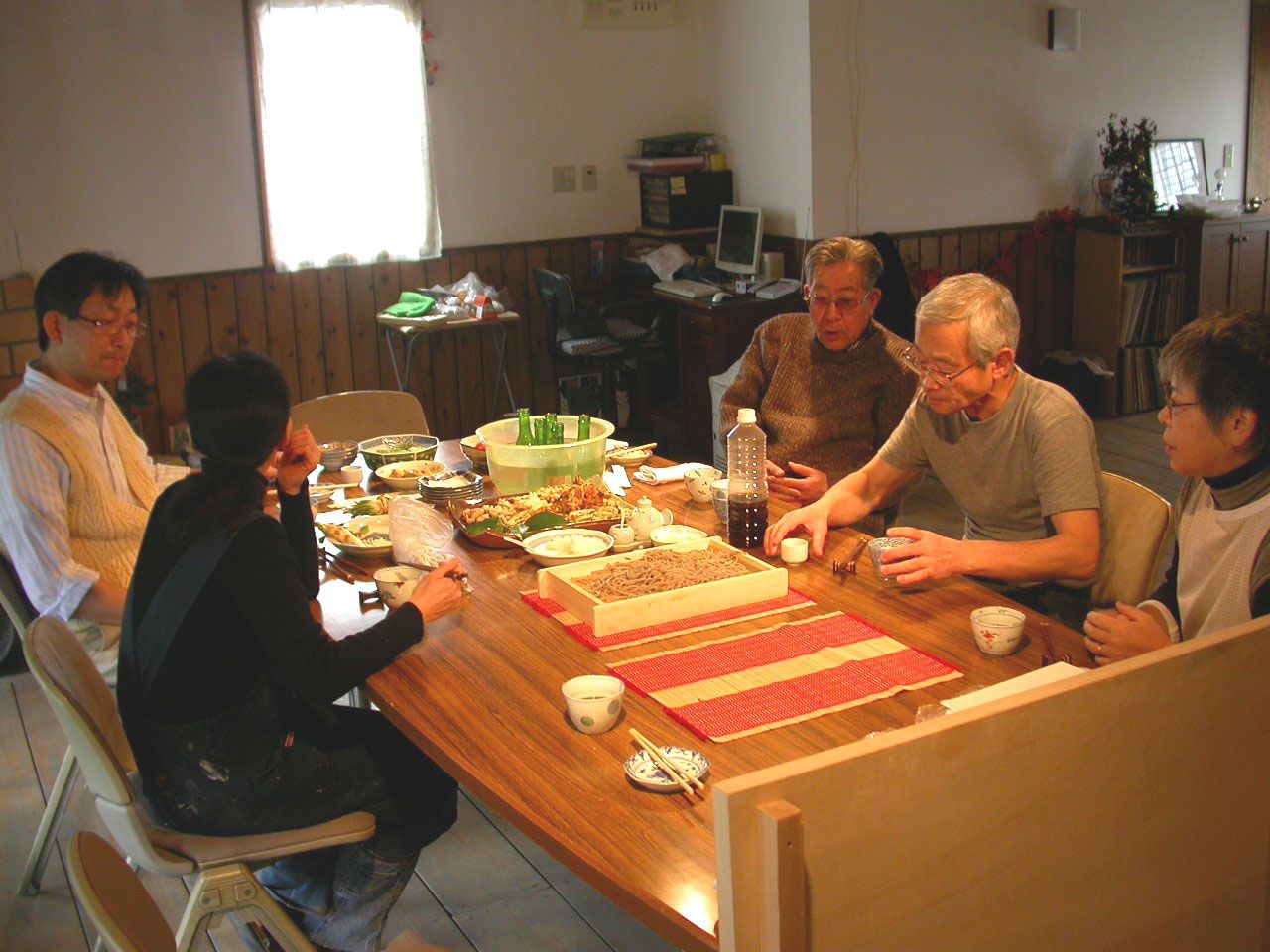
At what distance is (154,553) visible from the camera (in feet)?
6.21

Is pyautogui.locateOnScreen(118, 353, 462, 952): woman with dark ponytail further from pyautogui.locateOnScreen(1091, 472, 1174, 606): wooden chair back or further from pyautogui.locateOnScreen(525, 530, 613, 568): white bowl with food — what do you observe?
pyautogui.locateOnScreen(1091, 472, 1174, 606): wooden chair back

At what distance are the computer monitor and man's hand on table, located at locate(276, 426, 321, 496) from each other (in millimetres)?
3684

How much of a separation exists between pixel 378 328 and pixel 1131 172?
3818 millimetres

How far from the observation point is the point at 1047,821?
1.33 metres

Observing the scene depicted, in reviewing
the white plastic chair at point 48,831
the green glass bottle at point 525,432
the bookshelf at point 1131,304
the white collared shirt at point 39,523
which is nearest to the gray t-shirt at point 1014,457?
the green glass bottle at point 525,432

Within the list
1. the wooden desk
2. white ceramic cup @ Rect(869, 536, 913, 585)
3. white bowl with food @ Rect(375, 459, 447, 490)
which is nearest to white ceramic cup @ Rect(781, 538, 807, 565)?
white ceramic cup @ Rect(869, 536, 913, 585)

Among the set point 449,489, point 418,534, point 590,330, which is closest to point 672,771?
point 418,534

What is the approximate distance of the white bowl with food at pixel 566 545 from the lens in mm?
2422

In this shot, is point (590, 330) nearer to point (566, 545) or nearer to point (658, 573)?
point (566, 545)

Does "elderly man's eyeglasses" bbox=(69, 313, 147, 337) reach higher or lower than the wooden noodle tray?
higher

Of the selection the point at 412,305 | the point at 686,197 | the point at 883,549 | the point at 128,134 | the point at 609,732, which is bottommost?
the point at 609,732

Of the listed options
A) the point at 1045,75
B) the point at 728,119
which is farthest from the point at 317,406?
the point at 1045,75

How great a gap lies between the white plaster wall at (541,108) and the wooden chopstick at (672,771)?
4600 mm

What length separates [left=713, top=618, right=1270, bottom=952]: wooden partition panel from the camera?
1164 mm
